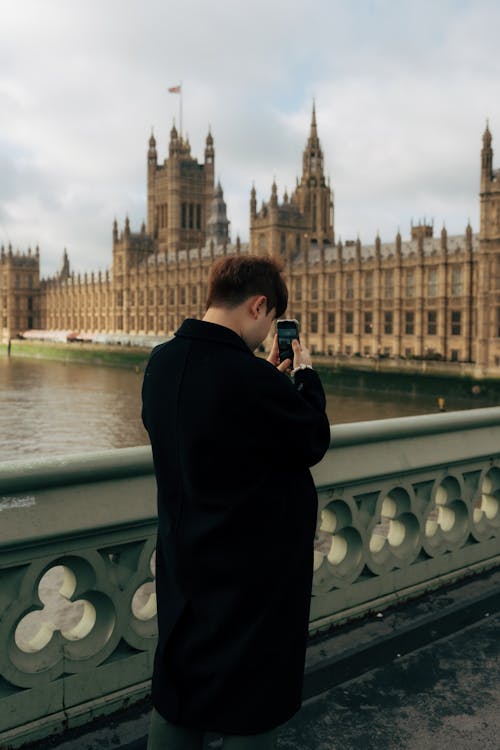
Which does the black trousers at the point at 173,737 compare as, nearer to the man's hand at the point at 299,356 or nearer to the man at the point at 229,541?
the man at the point at 229,541

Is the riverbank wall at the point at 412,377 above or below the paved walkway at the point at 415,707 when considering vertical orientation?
below

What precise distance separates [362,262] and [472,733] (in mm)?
59679

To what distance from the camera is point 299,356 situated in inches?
78.4

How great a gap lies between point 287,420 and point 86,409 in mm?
37386

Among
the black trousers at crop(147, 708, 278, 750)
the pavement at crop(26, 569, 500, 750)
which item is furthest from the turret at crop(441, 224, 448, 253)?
the black trousers at crop(147, 708, 278, 750)

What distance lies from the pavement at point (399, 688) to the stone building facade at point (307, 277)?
25.0m

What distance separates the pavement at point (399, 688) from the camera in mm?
2271

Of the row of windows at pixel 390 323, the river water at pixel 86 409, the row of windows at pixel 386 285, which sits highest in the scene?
the row of windows at pixel 386 285

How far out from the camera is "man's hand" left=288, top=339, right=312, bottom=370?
6.44 feet

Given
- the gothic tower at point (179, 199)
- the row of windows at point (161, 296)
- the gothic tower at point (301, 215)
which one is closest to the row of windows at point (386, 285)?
the gothic tower at point (301, 215)

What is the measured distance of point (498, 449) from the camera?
3.64 meters

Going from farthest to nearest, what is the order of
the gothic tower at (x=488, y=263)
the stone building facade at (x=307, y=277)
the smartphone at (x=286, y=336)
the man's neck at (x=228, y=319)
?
the stone building facade at (x=307, y=277) < the gothic tower at (x=488, y=263) < the smartphone at (x=286, y=336) < the man's neck at (x=228, y=319)

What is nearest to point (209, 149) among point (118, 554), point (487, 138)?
point (487, 138)

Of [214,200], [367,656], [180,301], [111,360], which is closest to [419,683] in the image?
[367,656]
